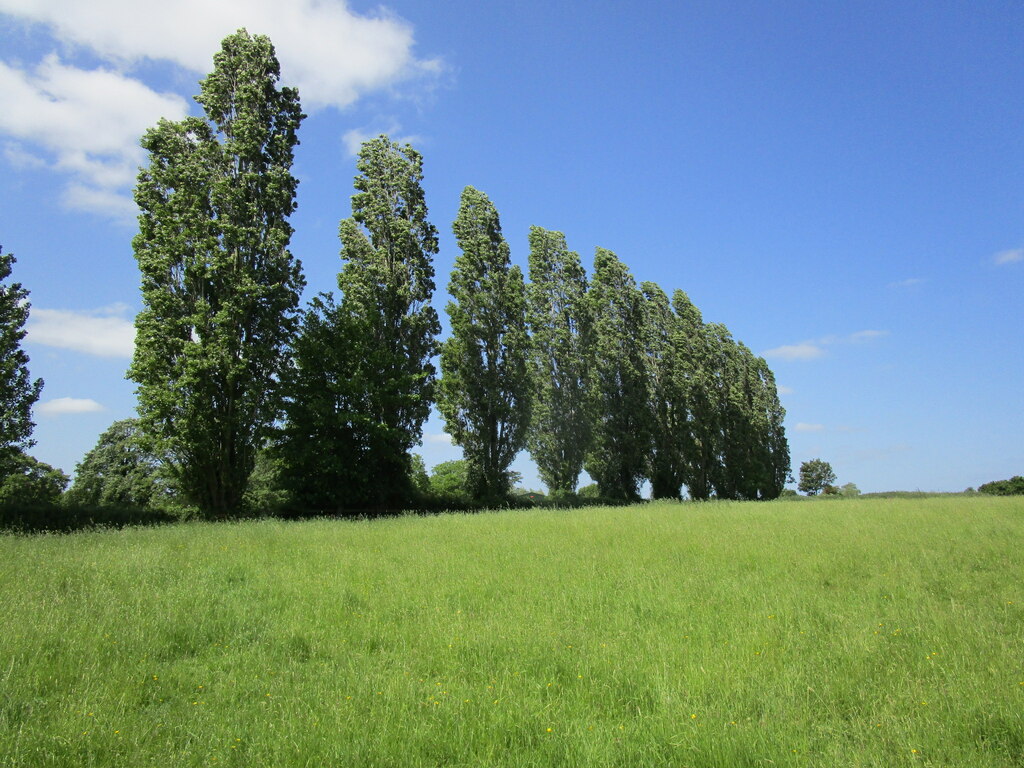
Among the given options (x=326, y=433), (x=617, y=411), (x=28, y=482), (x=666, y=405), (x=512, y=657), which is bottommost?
(x=512, y=657)

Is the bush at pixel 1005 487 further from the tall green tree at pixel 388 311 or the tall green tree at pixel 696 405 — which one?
the tall green tree at pixel 388 311

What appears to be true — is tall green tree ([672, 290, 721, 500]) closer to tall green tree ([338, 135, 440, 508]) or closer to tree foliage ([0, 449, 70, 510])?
tall green tree ([338, 135, 440, 508])

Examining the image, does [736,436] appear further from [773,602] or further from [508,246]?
[773,602]

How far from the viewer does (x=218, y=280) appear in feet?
A: 71.7

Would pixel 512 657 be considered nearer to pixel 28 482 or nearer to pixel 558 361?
pixel 558 361

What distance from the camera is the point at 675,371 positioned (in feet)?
134

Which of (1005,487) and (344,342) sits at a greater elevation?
(344,342)

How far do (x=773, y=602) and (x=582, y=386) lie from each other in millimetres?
27548

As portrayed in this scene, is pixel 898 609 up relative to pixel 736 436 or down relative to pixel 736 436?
down

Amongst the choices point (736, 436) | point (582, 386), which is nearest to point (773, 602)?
point (582, 386)

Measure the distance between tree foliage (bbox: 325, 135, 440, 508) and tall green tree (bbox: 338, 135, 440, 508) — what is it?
44 millimetres

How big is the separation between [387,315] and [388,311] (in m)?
0.19

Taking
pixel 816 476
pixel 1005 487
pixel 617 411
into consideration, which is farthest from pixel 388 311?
pixel 816 476

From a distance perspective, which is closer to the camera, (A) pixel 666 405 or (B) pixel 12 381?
(B) pixel 12 381
